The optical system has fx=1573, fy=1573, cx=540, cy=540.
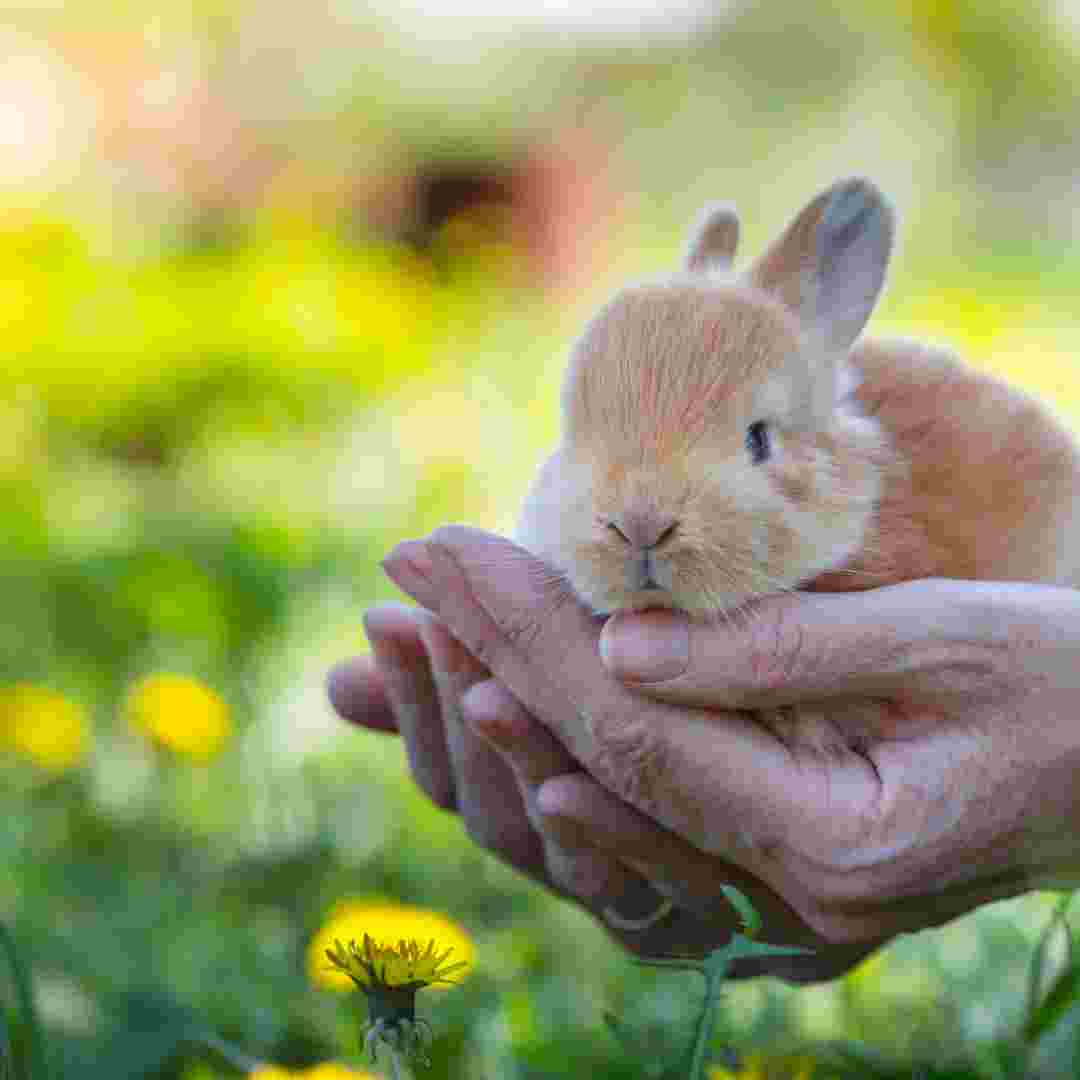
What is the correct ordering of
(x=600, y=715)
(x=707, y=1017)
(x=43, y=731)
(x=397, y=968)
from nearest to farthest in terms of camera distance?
(x=397, y=968), (x=707, y=1017), (x=600, y=715), (x=43, y=731)

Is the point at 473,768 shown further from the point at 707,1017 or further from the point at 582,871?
the point at 707,1017

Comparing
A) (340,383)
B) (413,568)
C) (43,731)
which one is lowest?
(413,568)

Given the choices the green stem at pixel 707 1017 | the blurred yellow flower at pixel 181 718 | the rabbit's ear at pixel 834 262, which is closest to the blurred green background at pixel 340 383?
the blurred yellow flower at pixel 181 718

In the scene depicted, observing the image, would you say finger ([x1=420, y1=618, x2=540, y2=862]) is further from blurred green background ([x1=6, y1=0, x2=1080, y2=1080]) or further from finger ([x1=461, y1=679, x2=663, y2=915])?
blurred green background ([x1=6, y1=0, x2=1080, y2=1080])

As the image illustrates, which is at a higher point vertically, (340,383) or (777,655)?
(340,383)

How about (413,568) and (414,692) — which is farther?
(414,692)

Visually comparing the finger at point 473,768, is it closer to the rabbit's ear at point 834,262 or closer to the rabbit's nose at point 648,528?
the rabbit's nose at point 648,528

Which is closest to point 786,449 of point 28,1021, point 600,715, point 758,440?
point 758,440
